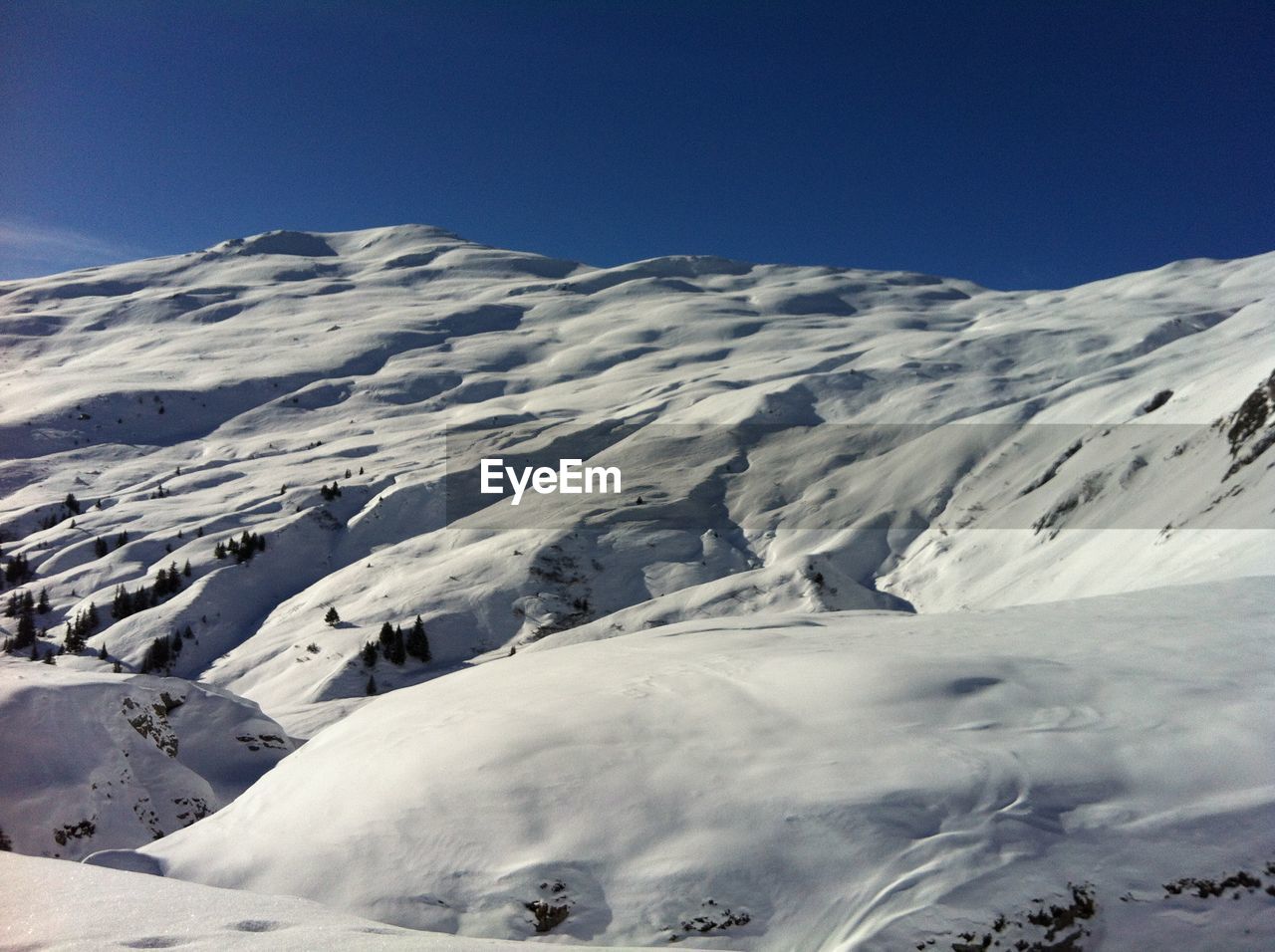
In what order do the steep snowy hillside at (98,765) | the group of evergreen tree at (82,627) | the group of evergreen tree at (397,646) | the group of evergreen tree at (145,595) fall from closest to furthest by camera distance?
1. the steep snowy hillside at (98,765)
2. the group of evergreen tree at (397,646)
3. the group of evergreen tree at (82,627)
4. the group of evergreen tree at (145,595)

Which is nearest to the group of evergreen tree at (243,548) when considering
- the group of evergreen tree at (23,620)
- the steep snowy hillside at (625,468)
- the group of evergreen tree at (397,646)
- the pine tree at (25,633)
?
the steep snowy hillside at (625,468)

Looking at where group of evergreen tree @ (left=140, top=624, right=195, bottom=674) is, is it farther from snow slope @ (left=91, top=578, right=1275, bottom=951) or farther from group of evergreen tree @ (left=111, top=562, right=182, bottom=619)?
snow slope @ (left=91, top=578, right=1275, bottom=951)

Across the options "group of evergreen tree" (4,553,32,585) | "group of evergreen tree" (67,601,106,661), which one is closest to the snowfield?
"group of evergreen tree" (4,553,32,585)

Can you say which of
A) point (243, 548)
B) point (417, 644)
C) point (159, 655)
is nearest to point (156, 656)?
point (159, 655)

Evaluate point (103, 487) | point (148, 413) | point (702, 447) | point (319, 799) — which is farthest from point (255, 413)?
point (319, 799)

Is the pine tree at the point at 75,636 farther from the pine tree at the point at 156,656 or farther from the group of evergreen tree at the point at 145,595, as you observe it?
the pine tree at the point at 156,656
